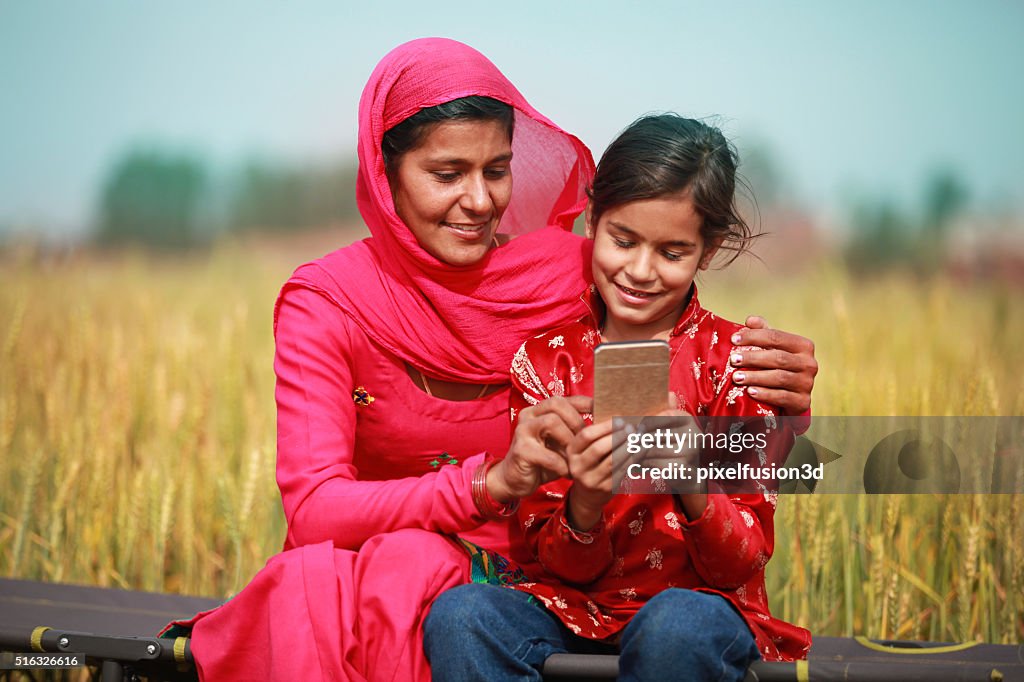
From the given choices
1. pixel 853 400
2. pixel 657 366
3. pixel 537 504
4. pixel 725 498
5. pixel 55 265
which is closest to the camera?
pixel 657 366

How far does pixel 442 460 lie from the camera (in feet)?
8.43

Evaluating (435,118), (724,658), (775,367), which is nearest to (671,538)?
(724,658)

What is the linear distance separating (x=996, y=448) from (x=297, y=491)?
6.53 feet

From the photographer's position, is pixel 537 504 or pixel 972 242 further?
pixel 972 242

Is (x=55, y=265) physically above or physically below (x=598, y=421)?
above

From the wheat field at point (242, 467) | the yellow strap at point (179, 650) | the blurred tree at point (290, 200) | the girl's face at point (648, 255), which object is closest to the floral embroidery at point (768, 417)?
the girl's face at point (648, 255)

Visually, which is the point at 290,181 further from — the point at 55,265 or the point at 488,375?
the point at 488,375

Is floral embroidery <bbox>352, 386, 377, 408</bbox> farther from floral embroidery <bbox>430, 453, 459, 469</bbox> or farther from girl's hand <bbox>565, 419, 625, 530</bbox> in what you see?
girl's hand <bbox>565, 419, 625, 530</bbox>

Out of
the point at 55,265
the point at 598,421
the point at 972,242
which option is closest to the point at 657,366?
the point at 598,421

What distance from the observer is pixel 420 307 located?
8.29 ft

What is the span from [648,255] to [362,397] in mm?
778

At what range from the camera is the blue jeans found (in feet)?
6.07

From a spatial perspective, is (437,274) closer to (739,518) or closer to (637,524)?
(637,524)

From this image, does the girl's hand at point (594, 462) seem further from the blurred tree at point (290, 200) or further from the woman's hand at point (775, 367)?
the blurred tree at point (290, 200)
